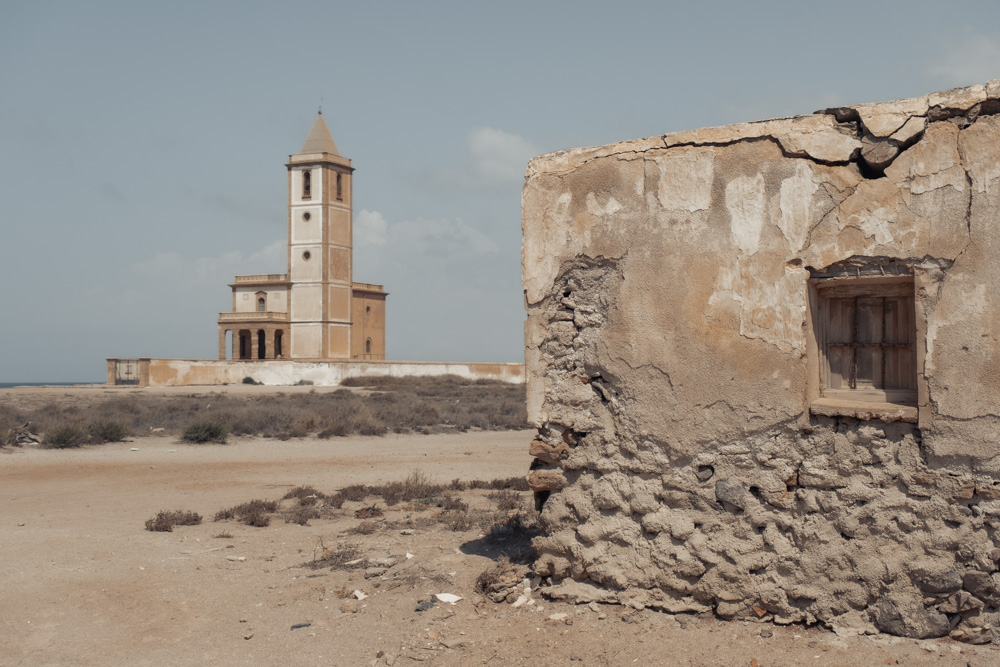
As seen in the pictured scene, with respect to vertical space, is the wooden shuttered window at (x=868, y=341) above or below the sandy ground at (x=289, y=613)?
above

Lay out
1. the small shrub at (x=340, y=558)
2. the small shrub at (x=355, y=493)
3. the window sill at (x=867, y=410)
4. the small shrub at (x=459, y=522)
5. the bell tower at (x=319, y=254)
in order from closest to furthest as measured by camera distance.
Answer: the window sill at (x=867, y=410) → the small shrub at (x=340, y=558) → the small shrub at (x=459, y=522) → the small shrub at (x=355, y=493) → the bell tower at (x=319, y=254)

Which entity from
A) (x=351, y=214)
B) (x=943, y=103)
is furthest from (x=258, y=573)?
(x=351, y=214)

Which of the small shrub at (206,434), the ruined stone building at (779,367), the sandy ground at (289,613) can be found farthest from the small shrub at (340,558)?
the small shrub at (206,434)

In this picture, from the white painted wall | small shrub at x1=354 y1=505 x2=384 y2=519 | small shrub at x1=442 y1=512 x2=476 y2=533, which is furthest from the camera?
the white painted wall

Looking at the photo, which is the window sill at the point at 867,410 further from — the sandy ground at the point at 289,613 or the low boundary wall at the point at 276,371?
the low boundary wall at the point at 276,371

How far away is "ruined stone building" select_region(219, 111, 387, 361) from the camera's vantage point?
151ft

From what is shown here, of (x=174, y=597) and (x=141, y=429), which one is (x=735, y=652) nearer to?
(x=174, y=597)

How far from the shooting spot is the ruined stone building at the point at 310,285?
151 feet

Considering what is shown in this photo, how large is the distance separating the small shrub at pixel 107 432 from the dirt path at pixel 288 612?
624cm

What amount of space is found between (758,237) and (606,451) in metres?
1.58

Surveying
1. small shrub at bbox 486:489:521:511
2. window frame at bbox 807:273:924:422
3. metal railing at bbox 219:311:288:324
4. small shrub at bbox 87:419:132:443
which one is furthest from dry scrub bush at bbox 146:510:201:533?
metal railing at bbox 219:311:288:324

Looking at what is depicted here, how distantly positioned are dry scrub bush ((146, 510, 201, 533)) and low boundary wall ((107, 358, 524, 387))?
25.7 meters

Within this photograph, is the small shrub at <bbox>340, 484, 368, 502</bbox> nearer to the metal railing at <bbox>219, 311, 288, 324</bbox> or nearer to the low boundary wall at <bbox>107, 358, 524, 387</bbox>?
the low boundary wall at <bbox>107, 358, 524, 387</bbox>

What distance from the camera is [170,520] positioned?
7.64 meters
